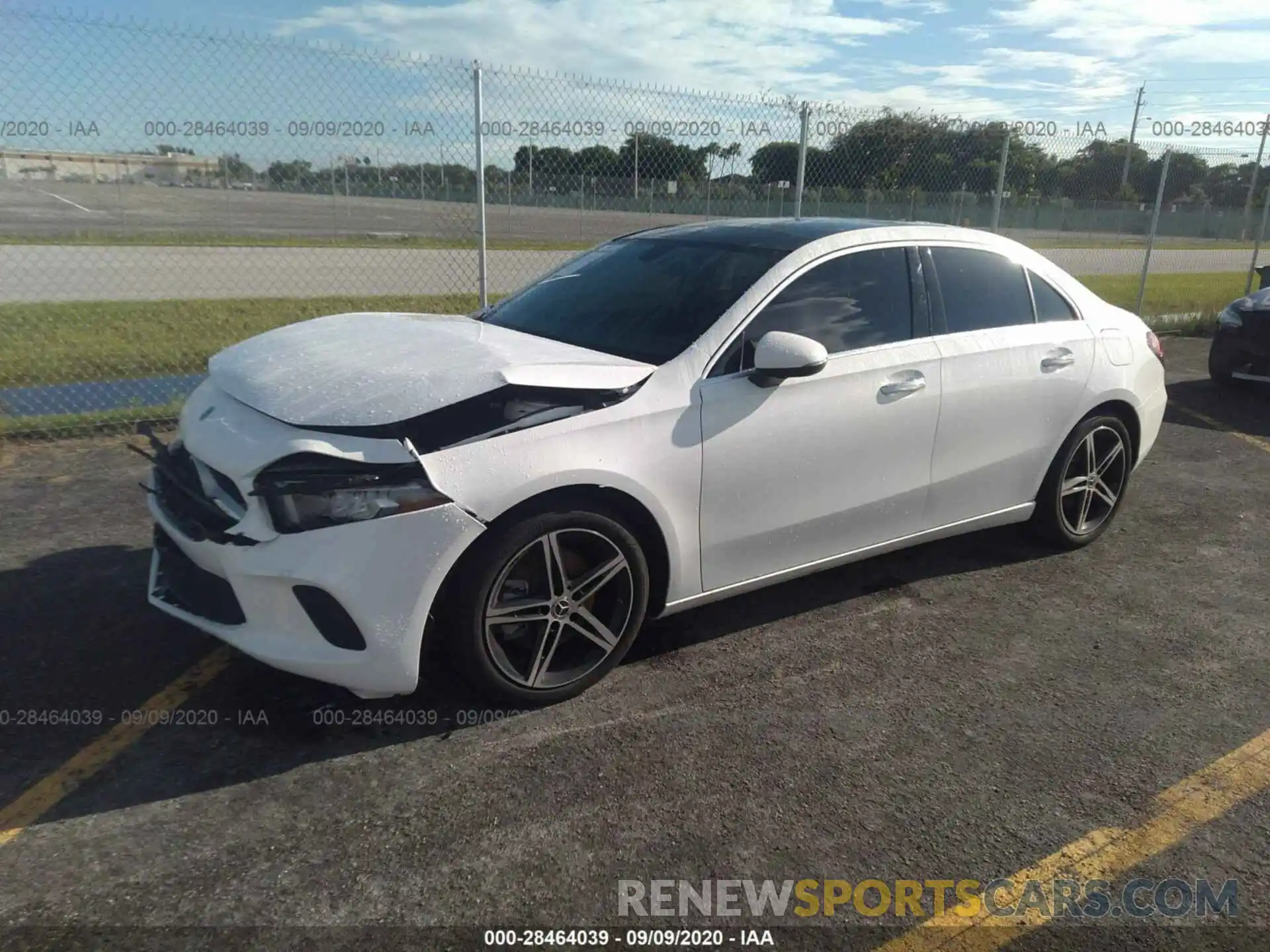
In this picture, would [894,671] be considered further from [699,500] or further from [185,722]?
[185,722]

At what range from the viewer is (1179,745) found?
10.4 ft

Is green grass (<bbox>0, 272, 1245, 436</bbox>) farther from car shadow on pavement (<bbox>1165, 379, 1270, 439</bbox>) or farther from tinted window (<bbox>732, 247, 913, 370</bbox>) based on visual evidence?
tinted window (<bbox>732, 247, 913, 370</bbox>)

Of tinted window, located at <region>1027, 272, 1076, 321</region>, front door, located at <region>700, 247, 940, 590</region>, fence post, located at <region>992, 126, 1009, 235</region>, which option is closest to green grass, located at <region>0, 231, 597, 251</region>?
fence post, located at <region>992, 126, 1009, 235</region>

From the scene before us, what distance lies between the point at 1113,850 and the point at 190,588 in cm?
303

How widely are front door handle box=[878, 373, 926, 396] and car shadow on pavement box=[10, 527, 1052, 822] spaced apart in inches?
40.7

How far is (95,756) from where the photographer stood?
9.58 ft

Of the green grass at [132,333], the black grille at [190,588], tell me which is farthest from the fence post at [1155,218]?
the black grille at [190,588]

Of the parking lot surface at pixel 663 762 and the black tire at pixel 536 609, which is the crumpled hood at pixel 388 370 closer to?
the black tire at pixel 536 609

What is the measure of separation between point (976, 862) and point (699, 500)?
1.47 m

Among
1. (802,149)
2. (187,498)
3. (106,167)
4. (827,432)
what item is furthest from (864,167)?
(106,167)

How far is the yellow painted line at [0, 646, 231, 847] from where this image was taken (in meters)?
2.64

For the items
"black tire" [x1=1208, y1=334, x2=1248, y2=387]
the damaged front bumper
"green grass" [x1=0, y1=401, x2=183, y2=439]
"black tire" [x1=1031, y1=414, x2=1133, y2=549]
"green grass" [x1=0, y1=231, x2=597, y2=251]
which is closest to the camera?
the damaged front bumper

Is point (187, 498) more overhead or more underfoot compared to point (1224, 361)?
more overhead

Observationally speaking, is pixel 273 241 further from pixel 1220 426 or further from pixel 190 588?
pixel 190 588
